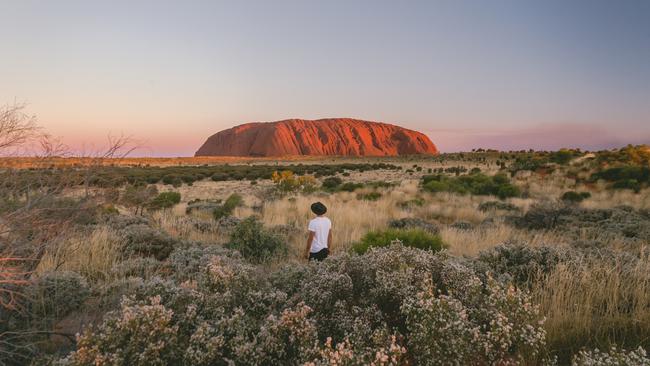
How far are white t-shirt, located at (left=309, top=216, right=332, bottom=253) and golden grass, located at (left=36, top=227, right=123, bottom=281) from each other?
3.41m

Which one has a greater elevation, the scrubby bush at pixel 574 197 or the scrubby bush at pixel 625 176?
the scrubby bush at pixel 625 176

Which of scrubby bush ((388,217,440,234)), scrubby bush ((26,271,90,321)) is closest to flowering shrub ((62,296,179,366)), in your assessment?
scrubby bush ((26,271,90,321))

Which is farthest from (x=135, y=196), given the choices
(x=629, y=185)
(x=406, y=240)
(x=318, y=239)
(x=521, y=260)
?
(x=629, y=185)

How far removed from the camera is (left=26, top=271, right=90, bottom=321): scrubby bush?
4.30 metres

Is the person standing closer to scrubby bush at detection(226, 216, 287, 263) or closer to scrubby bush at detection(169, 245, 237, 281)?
scrubby bush at detection(226, 216, 287, 263)

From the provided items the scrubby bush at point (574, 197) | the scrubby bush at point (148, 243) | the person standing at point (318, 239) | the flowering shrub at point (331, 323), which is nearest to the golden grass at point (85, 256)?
the scrubby bush at point (148, 243)

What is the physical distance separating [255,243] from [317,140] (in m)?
150

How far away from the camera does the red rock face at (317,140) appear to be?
14538 cm

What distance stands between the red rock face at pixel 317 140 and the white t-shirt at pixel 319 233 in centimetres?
13097

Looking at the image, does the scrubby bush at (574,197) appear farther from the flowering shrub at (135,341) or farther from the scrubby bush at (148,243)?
the flowering shrub at (135,341)

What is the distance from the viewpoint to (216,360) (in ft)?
10.5

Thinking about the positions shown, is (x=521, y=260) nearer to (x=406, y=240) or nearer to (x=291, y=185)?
(x=406, y=240)

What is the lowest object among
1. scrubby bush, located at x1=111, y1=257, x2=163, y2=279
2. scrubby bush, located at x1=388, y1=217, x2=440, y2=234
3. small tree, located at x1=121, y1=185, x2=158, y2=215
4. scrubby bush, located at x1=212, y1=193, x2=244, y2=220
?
scrubby bush, located at x1=388, y1=217, x2=440, y2=234

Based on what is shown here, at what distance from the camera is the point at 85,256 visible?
6426 millimetres
